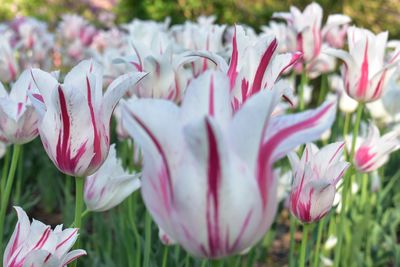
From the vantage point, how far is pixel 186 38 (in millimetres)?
2344

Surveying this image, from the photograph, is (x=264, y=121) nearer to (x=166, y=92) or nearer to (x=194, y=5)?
(x=166, y=92)

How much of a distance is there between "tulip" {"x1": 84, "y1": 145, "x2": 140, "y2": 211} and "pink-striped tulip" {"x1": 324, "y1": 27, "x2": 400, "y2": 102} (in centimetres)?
59

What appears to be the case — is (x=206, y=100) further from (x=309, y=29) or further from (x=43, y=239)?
Answer: (x=309, y=29)

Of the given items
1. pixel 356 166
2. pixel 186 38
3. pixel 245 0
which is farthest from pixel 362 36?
pixel 245 0

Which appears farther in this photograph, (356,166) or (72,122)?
(356,166)

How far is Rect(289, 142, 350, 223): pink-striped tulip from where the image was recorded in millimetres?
1209

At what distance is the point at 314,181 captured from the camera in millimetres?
1203

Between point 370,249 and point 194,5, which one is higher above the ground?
point 194,5

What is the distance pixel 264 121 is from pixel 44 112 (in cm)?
48

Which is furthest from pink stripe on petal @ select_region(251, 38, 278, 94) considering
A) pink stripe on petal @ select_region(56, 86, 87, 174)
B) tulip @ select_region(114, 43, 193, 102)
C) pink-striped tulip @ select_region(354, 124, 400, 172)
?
pink-striped tulip @ select_region(354, 124, 400, 172)

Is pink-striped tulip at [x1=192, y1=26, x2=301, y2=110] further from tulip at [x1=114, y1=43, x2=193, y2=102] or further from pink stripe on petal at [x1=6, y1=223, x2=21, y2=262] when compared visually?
tulip at [x1=114, y1=43, x2=193, y2=102]

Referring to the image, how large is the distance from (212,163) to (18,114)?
0.67 metres

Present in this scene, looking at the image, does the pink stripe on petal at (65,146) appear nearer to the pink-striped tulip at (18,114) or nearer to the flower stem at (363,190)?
the pink-striped tulip at (18,114)

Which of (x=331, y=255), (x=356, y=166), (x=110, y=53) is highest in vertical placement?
(x=110, y=53)
